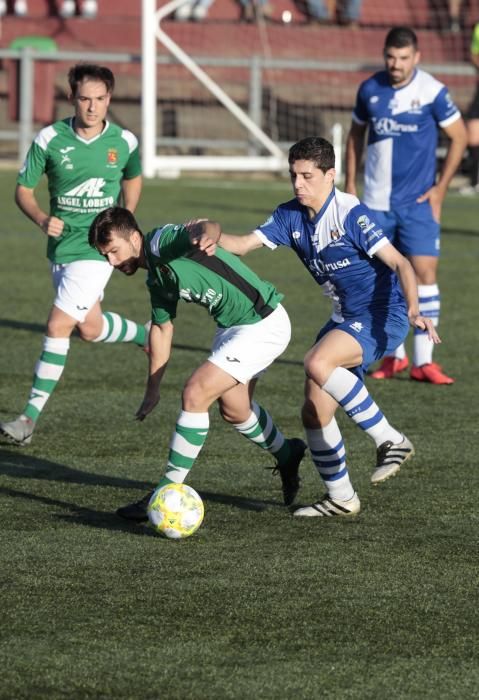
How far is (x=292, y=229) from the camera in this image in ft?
20.9

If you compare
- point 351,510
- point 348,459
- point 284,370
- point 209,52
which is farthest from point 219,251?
point 209,52

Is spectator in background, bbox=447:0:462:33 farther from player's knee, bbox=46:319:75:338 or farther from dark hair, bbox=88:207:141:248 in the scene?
dark hair, bbox=88:207:141:248

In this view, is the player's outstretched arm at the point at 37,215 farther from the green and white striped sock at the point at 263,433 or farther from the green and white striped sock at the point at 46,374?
the green and white striped sock at the point at 263,433

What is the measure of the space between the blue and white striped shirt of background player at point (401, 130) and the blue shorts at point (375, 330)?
305cm

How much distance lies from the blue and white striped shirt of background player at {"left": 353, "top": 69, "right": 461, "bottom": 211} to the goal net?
1227 cm

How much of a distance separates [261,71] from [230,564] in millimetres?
20285

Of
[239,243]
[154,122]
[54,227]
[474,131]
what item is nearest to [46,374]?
[54,227]

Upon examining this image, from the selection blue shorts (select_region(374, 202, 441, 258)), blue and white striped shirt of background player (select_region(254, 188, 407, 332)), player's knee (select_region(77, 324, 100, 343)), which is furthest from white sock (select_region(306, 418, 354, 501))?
blue shorts (select_region(374, 202, 441, 258))

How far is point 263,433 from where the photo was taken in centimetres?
634

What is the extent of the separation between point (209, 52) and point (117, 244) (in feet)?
68.7

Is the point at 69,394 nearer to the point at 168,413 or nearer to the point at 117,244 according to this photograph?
the point at 168,413

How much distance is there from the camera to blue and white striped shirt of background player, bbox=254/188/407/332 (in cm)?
624

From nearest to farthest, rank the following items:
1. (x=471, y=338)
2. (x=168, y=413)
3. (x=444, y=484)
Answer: (x=444, y=484)
(x=168, y=413)
(x=471, y=338)

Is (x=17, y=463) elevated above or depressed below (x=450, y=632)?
below
